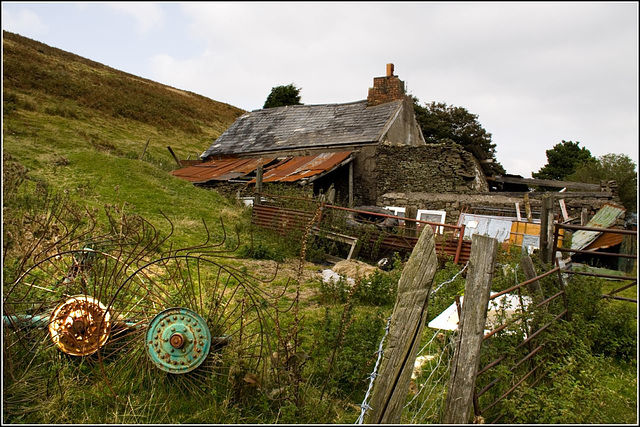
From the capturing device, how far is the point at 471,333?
2656 mm

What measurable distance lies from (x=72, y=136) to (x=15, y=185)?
11.2 metres

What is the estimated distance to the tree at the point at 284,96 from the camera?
36.2 metres

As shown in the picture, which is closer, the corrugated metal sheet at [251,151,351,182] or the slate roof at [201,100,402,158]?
the corrugated metal sheet at [251,151,351,182]

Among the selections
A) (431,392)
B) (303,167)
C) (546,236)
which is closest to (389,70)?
(303,167)

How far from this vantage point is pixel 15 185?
884 cm

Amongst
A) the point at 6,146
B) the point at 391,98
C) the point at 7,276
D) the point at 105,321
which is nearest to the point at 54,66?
the point at 6,146

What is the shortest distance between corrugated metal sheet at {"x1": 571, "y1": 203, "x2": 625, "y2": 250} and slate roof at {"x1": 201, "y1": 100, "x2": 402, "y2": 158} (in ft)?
25.2

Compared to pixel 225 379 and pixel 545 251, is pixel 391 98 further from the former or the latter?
pixel 225 379

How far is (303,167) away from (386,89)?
19.0 ft

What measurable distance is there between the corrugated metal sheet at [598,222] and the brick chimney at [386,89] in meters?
9.15

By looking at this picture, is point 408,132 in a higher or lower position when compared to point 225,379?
higher

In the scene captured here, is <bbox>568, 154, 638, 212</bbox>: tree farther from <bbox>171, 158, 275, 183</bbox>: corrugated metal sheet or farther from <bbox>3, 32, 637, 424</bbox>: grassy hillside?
<bbox>3, 32, 637, 424</bbox>: grassy hillside

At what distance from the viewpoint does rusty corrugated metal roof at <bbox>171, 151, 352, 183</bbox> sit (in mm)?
16172

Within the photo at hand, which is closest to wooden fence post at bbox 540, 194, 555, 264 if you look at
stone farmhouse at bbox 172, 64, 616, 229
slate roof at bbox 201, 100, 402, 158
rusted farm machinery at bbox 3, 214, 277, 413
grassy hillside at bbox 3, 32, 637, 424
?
grassy hillside at bbox 3, 32, 637, 424
